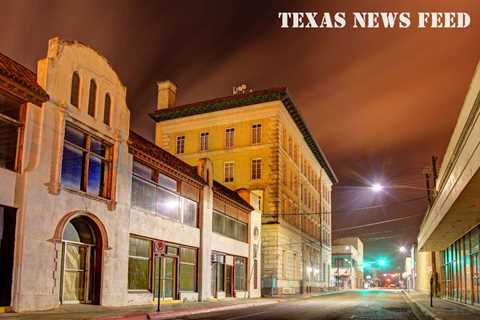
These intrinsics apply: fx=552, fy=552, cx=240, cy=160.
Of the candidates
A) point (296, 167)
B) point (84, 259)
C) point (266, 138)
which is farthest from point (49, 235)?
point (296, 167)

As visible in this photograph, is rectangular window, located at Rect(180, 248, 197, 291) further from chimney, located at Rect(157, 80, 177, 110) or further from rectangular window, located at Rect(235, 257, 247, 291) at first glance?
chimney, located at Rect(157, 80, 177, 110)

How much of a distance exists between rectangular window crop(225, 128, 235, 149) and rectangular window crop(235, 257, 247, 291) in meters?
16.4

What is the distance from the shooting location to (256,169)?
5184cm

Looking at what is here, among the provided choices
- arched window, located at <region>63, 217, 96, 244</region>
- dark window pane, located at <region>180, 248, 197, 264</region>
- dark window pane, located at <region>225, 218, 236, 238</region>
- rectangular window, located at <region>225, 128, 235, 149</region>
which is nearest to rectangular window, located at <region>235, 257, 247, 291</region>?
dark window pane, located at <region>225, 218, 236, 238</region>

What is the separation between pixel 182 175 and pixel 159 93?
33.4 meters

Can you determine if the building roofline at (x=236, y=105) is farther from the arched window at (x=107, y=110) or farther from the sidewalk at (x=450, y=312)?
the arched window at (x=107, y=110)

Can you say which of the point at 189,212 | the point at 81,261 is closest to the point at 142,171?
the point at 81,261

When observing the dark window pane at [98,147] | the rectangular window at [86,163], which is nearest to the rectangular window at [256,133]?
the rectangular window at [86,163]

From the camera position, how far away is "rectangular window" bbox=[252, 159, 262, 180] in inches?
2031

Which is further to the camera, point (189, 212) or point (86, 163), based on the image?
point (189, 212)

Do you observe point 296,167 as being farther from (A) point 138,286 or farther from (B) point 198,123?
(A) point 138,286

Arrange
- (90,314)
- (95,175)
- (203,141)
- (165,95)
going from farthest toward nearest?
(165,95), (203,141), (95,175), (90,314)

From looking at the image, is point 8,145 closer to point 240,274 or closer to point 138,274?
point 138,274

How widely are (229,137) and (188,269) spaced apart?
2549 centimetres
